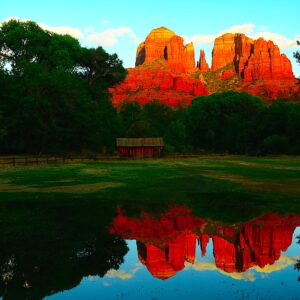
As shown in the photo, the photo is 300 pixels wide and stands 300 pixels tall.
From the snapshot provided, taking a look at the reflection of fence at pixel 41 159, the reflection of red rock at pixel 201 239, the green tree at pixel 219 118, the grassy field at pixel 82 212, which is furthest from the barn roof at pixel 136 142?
the reflection of red rock at pixel 201 239

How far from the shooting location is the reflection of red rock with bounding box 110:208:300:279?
11.3m

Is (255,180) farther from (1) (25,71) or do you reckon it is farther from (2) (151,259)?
(1) (25,71)

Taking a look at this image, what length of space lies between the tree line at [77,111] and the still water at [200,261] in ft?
141

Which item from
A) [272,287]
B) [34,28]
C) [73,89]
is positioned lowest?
[272,287]

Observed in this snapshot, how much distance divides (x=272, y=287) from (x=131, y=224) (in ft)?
22.9

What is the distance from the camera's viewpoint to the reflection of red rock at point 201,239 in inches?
446

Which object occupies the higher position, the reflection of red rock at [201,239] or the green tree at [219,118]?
the green tree at [219,118]

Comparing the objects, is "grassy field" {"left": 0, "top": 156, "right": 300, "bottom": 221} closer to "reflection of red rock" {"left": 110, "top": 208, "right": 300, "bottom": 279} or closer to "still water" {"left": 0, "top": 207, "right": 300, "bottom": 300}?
"reflection of red rock" {"left": 110, "top": 208, "right": 300, "bottom": 279}

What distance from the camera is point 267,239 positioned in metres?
13.3

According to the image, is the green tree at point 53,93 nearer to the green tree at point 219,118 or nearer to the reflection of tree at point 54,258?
the green tree at point 219,118

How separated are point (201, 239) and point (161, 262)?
267cm

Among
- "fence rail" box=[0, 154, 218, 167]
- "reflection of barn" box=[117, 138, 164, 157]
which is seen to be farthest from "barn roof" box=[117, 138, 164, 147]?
"fence rail" box=[0, 154, 218, 167]

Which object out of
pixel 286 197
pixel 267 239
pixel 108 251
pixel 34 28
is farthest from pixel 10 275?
pixel 34 28

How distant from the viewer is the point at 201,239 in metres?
13.5
